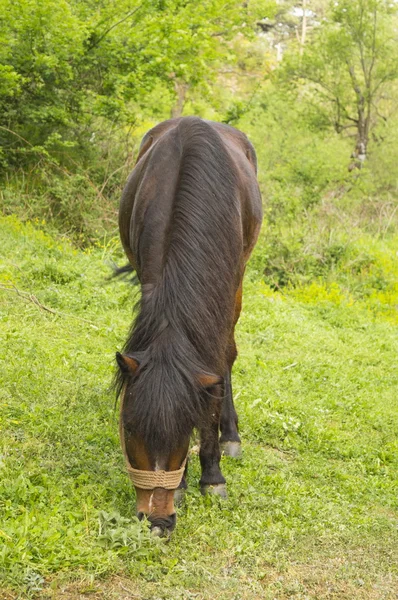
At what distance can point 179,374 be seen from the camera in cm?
333

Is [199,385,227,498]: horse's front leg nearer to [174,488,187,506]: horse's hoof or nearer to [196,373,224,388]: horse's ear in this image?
[174,488,187,506]: horse's hoof

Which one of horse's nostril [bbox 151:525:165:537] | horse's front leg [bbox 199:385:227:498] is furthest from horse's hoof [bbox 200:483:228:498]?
horse's nostril [bbox 151:525:165:537]

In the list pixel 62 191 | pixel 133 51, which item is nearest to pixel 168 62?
pixel 133 51

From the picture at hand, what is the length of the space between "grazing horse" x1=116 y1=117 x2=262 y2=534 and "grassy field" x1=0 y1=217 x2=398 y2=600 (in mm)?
299

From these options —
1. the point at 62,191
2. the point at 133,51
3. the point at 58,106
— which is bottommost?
the point at 62,191

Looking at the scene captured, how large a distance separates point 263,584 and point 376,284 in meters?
8.33

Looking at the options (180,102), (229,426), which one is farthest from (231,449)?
(180,102)

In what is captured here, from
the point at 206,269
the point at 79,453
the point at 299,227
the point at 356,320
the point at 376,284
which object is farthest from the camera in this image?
the point at 299,227

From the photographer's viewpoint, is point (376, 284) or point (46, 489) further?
point (376, 284)

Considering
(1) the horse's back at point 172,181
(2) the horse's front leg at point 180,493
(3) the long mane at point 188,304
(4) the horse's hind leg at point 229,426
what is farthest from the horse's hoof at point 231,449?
(1) the horse's back at point 172,181

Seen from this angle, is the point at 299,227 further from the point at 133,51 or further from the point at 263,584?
the point at 263,584

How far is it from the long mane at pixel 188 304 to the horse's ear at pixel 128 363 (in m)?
0.03

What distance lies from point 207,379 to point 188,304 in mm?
377

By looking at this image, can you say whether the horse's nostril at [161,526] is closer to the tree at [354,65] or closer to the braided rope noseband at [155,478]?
the braided rope noseband at [155,478]
